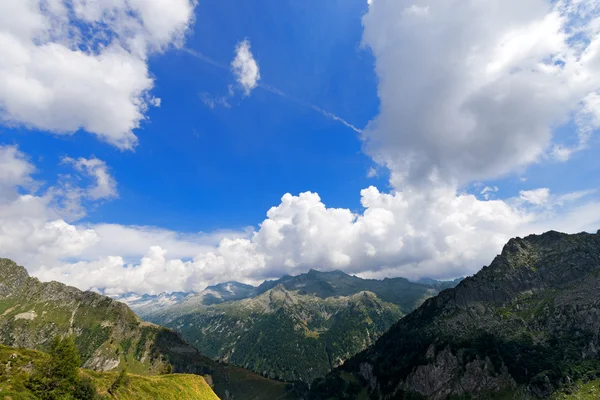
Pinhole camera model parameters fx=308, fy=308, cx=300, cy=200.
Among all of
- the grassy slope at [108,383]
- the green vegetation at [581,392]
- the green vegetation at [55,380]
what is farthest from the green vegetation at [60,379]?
the green vegetation at [581,392]

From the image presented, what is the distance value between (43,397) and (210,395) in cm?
6094

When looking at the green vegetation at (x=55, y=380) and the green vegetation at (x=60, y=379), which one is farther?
the green vegetation at (x=60, y=379)

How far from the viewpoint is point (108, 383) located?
228ft

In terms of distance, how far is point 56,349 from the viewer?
199 feet

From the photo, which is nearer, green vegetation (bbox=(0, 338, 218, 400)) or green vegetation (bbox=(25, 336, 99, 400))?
green vegetation (bbox=(0, 338, 218, 400))

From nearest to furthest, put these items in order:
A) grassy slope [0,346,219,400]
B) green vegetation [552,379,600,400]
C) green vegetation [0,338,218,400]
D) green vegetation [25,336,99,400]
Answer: grassy slope [0,346,219,400], green vegetation [0,338,218,400], green vegetation [25,336,99,400], green vegetation [552,379,600,400]

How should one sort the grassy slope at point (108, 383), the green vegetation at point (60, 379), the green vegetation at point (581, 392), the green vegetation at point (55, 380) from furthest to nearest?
the green vegetation at point (581, 392), the green vegetation at point (60, 379), the green vegetation at point (55, 380), the grassy slope at point (108, 383)

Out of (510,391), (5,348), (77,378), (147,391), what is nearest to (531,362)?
(510,391)

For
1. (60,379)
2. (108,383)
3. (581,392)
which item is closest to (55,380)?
(60,379)

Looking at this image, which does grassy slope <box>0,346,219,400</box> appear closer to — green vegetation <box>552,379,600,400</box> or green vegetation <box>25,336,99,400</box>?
green vegetation <box>25,336,99,400</box>

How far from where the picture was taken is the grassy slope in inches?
2042

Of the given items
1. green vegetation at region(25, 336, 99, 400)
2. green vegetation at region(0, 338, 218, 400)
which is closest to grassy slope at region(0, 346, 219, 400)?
green vegetation at region(0, 338, 218, 400)

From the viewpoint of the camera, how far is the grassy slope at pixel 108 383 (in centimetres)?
5188

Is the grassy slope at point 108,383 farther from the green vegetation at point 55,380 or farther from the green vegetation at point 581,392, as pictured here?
the green vegetation at point 581,392
